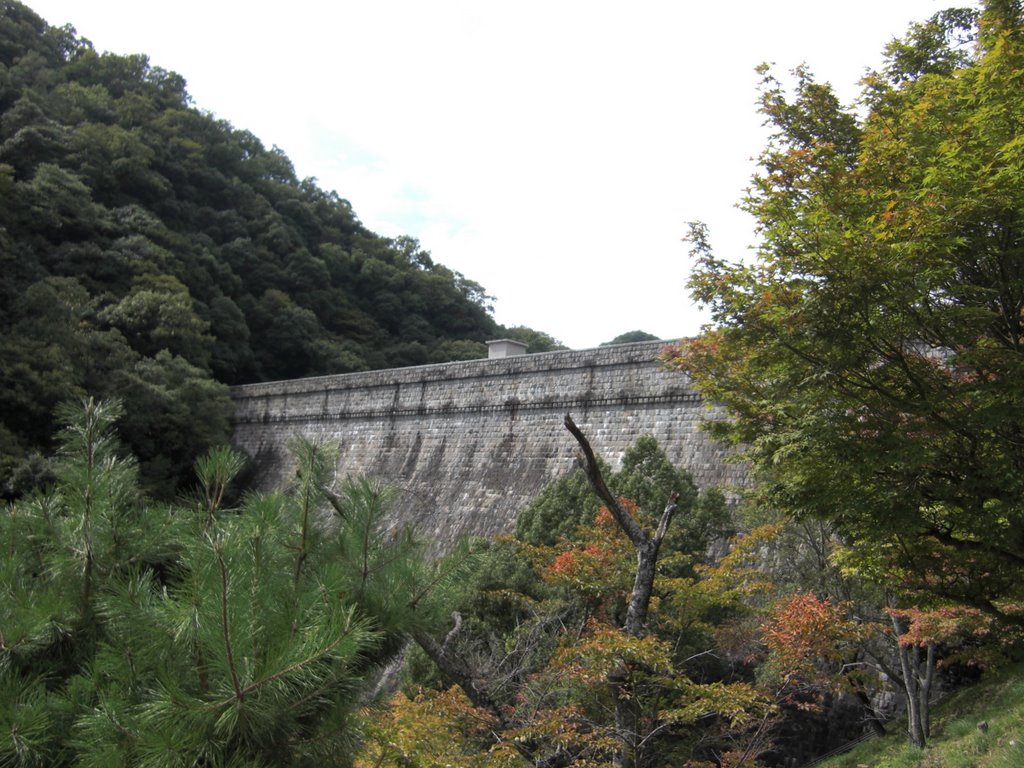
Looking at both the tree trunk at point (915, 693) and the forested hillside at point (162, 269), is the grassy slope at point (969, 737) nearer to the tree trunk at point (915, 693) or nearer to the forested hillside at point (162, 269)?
the tree trunk at point (915, 693)

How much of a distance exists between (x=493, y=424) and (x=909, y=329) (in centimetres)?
1268

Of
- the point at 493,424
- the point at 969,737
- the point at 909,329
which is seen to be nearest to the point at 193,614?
the point at 909,329

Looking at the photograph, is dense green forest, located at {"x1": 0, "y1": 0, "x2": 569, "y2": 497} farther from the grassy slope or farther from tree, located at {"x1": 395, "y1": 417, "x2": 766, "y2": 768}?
the grassy slope

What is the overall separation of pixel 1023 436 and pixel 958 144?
1.82m

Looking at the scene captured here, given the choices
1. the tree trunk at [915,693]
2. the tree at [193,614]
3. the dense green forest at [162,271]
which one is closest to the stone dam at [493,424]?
the tree trunk at [915,693]

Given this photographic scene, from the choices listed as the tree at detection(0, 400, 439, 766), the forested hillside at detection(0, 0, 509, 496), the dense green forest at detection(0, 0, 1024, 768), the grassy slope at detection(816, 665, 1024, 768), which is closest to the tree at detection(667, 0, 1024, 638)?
the dense green forest at detection(0, 0, 1024, 768)

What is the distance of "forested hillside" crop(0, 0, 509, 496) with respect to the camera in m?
21.1

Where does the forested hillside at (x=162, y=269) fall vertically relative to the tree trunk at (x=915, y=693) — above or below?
above

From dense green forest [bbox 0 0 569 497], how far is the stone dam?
15.8 feet

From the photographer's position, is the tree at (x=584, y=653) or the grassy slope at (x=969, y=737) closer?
the tree at (x=584, y=653)

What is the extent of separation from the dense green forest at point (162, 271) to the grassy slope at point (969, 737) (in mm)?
14528

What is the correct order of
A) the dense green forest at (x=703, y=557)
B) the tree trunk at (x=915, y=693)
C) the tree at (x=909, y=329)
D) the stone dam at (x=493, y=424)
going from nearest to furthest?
1. the dense green forest at (x=703, y=557)
2. the tree at (x=909, y=329)
3. the tree trunk at (x=915, y=693)
4. the stone dam at (x=493, y=424)

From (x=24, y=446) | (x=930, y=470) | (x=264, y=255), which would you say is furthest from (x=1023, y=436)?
(x=264, y=255)

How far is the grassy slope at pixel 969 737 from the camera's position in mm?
6534
